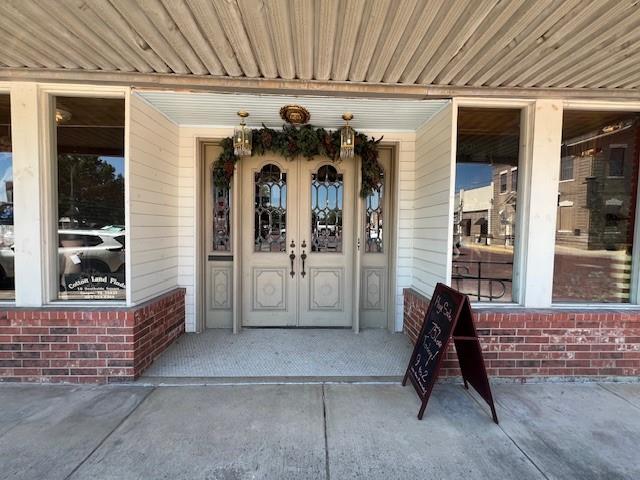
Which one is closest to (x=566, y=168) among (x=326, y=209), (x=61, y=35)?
(x=326, y=209)

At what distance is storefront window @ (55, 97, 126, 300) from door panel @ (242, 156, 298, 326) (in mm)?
1406

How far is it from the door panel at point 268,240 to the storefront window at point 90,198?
141 cm

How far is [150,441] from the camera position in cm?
211

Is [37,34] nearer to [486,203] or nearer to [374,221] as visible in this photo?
[374,221]

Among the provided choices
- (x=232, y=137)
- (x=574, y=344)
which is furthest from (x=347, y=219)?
(x=574, y=344)

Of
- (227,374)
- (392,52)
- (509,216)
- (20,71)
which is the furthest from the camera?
(509,216)

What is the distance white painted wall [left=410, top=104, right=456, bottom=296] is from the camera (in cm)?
312

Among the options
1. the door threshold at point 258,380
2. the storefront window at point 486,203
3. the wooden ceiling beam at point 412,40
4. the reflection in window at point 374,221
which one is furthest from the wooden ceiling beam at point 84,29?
the storefront window at point 486,203

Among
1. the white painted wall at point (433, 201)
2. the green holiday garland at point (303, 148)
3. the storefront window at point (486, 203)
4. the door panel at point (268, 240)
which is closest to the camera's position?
the white painted wall at point (433, 201)

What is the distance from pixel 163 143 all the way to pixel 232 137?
2.50ft

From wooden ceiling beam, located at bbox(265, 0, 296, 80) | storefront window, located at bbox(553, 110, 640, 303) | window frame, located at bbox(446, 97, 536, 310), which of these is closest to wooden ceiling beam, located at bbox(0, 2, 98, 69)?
wooden ceiling beam, located at bbox(265, 0, 296, 80)

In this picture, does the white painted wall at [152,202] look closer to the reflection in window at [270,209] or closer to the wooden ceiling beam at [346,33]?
the reflection in window at [270,209]

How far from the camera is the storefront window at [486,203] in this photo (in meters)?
3.26

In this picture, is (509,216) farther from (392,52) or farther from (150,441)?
(150,441)
